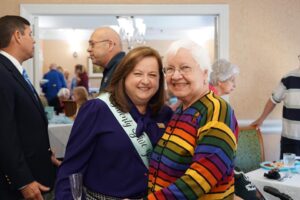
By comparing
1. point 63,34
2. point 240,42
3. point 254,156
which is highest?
point 63,34

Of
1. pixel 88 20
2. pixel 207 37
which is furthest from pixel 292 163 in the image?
pixel 207 37

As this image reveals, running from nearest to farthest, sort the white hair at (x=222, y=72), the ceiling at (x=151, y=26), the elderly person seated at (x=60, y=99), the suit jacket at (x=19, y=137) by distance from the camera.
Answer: the suit jacket at (x=19, y=137) → the white hair at (x=222, y=72) → the elderly person seated at (x=60, y=99) → the ceiling at (x=151, y=26)

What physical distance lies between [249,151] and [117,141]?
2.36 metres


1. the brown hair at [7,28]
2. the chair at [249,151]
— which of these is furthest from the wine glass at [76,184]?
the chair at [249,151]

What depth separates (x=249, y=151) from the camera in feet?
11.3

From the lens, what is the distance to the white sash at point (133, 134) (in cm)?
141

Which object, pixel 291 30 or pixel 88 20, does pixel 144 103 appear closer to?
pixel 291 30

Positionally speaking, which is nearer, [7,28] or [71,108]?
[7,28]

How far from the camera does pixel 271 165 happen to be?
2.59 m

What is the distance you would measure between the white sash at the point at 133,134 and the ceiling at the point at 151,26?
7.42 meters

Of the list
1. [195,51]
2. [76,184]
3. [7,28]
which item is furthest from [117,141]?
[7,28]

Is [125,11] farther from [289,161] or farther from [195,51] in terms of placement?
[195,51]

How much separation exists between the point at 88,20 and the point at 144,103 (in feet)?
25.7

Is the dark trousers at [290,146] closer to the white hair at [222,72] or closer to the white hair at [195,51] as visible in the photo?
the white hair at [222,72]
